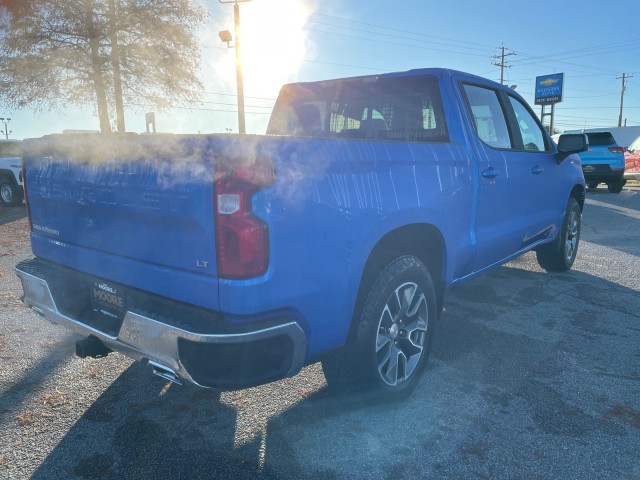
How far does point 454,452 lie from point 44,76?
860 inches

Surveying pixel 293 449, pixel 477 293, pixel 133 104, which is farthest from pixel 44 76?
pixel 293 449

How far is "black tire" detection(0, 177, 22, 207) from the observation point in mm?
13008

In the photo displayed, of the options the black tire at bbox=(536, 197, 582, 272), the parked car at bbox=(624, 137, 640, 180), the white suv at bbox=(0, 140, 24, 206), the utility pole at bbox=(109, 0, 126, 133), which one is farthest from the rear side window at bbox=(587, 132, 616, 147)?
the utility pole at bbox=(109, 0, 126, 133)

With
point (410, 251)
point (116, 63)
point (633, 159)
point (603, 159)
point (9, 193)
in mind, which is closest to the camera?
point (410, 251)

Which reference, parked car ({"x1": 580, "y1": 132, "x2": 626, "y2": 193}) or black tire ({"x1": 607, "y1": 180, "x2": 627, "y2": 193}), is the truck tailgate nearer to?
parked car ({"x1": 580, "y1": 132, "x2": 626, "y2": 193})

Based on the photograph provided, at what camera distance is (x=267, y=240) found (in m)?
1.96

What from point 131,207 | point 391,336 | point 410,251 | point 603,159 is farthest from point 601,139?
point 131,207

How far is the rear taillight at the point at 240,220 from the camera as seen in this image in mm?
1909

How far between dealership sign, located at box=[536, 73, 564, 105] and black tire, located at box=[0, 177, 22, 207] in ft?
153

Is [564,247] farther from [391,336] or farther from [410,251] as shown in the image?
[391,336]

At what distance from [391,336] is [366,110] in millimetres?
1966

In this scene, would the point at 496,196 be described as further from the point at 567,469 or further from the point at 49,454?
the point at 49,454

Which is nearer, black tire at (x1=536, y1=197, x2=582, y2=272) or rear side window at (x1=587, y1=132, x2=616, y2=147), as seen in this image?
black tire at (x1=536, y1=197, x2=582, y2=272)

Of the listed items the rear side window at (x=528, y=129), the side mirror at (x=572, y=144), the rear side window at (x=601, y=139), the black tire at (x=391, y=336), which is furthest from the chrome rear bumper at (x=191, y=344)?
the rear side window at (x=601, y=139)
